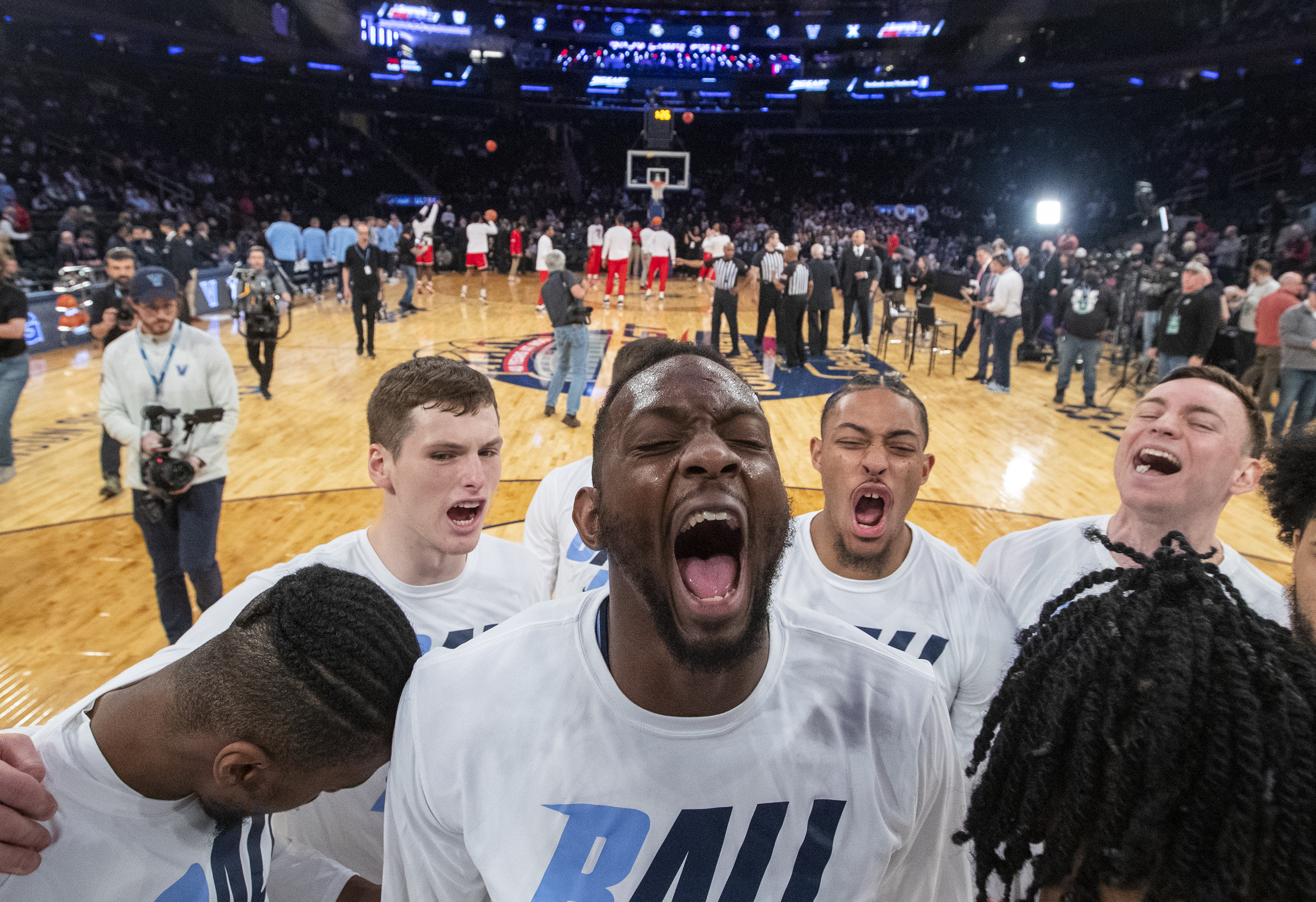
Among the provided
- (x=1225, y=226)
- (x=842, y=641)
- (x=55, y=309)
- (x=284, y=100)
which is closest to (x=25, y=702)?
(x=842, y=641)

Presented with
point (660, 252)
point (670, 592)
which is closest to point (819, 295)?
point (660, 252)

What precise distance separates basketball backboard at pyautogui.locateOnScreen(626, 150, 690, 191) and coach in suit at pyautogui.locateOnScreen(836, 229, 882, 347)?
12337 mm

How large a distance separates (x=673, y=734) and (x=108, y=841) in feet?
3.36

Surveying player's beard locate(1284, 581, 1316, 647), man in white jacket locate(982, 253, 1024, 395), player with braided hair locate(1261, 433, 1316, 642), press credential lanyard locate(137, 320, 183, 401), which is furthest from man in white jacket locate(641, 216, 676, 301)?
player's beard locate(1284, 581, 1316, 647)

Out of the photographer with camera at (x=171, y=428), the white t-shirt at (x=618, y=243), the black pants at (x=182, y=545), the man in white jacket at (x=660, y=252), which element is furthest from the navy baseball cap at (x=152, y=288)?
the man in white jacket at (x=660, y=252)

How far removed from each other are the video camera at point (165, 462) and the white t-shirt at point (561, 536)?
1693mm

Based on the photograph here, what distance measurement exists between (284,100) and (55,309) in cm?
A: 2026

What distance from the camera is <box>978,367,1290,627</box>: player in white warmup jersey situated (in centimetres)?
241

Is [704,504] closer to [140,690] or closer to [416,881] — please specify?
[416,881]

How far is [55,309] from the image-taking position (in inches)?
441

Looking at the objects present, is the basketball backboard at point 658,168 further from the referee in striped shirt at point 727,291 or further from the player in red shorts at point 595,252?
the referee in striped shirt at point 727,291

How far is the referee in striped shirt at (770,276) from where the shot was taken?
11609 mm

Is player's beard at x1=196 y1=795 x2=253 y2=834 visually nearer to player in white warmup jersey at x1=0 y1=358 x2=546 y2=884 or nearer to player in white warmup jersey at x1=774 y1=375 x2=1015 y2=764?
player in white warmup jersey at x1=0 y1=358 x2=546 y2=884

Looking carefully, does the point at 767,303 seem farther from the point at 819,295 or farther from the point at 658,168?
the point at 658,168
